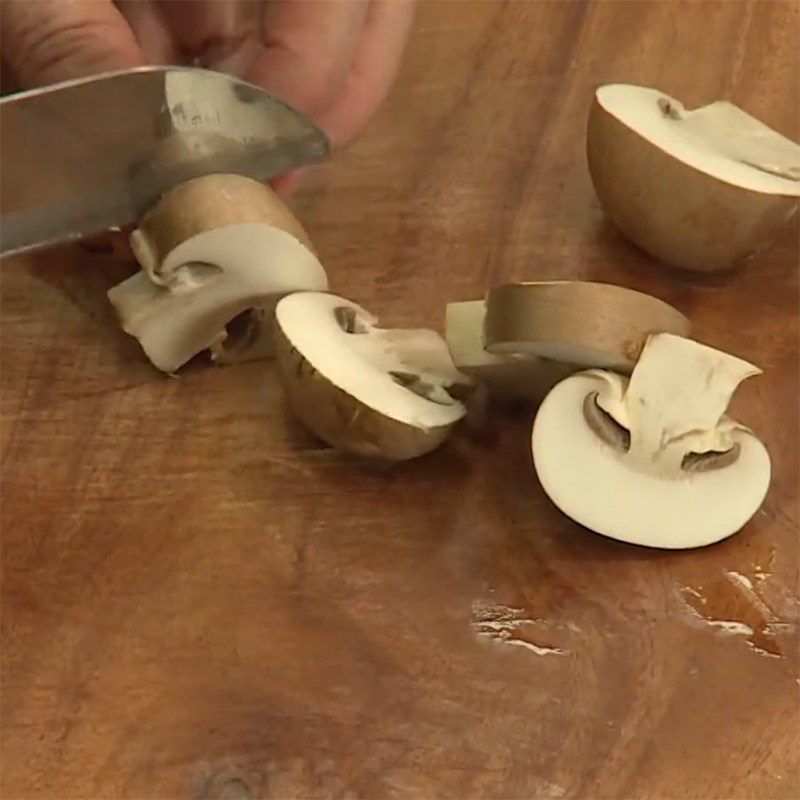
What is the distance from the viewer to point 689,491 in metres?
1.13

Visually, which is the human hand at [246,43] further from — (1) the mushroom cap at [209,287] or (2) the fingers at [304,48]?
(1) the mushroom cap at [209,287]

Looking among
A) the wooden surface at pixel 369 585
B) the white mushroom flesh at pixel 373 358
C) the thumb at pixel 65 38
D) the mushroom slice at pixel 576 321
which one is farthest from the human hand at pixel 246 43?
the mushroom slice at pixel 576 321

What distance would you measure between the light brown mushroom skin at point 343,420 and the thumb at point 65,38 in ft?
1.06

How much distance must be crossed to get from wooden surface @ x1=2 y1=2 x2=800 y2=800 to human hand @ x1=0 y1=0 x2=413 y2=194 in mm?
126

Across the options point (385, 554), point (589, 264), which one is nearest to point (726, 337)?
point (589, 264)

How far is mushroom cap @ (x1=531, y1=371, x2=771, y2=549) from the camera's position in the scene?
1119 millimetres

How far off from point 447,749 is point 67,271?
67 cm

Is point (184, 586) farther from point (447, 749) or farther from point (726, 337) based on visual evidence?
point (726, 337)

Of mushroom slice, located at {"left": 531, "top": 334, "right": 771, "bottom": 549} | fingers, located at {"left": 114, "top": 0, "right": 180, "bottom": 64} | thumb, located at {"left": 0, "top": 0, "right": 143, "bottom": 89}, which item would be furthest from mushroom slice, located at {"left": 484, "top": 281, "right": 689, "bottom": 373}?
fingers, located at {"left": 114, "top": 0, "right": 180, "bottom": 64}

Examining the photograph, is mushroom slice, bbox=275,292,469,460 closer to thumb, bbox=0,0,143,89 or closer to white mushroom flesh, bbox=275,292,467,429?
white mushroom flesh, bbox=275,292,467,429

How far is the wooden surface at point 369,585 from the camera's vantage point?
1.05m

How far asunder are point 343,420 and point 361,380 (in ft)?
0.13

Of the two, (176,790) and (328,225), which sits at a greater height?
(328,225)

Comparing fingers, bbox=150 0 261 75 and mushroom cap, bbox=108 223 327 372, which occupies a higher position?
fingers, bbox=150 0 261 75
